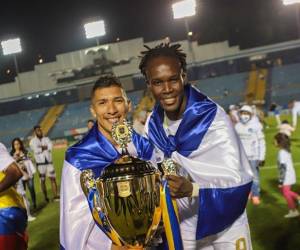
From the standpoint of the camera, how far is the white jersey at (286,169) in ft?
24.3

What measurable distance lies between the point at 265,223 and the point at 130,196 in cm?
539

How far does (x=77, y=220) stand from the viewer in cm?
252

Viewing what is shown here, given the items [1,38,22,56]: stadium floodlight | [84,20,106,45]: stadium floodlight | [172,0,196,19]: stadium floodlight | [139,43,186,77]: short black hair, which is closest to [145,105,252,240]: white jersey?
[139,43,186,77]: short black hair

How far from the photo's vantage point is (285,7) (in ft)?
136

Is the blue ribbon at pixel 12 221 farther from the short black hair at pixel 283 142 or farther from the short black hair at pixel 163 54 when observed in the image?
the short black hair at pixel 283 142

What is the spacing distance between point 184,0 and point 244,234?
28.6 metres

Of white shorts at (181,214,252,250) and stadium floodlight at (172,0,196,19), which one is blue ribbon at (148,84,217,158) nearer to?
white shorts at (181,214,252,250)

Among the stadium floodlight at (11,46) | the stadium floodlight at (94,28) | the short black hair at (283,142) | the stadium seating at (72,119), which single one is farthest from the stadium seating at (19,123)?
the short black hair at (283,142)

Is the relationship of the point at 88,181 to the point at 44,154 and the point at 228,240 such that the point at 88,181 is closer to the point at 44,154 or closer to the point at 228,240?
the point at 228,240

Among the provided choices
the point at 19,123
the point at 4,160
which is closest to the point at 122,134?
the point at 4,160

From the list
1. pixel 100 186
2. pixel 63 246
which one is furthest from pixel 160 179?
pixel 63 246

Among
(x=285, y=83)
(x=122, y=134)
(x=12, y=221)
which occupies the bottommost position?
(x=285, y=83)

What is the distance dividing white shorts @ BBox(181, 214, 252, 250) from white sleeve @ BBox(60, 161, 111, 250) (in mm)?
520

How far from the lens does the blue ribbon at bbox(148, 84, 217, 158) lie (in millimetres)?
2555
